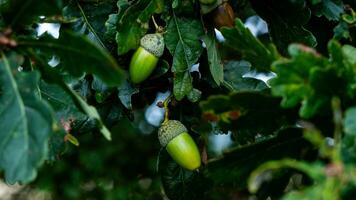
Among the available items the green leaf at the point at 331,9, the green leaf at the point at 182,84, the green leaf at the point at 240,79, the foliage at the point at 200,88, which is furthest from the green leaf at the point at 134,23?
the green leaf at the point at 331,9

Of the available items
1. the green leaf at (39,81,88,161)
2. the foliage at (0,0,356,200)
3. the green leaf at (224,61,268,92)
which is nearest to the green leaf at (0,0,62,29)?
the foliage at (0,0,356,200)

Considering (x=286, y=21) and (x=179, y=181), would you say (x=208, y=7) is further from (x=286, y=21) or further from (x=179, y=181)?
(x=179, y=181)

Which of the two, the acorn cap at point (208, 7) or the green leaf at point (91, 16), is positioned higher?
the acorn cap at point (208, 7)

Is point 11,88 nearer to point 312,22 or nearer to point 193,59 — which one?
point 193,59

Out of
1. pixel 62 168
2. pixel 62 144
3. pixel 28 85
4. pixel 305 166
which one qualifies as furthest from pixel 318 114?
pixel 62 168

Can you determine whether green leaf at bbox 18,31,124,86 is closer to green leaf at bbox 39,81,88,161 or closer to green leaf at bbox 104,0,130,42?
green leaf at bbox 39,81,88,161

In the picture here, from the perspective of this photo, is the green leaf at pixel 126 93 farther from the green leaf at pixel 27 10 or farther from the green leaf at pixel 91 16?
the green leaf at pixel 27 10

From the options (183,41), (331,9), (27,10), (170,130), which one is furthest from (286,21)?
(27,10)
